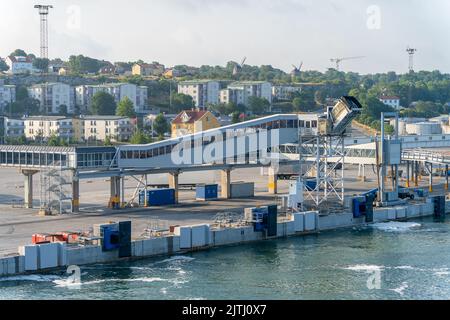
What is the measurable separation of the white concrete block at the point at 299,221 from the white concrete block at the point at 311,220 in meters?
0.32

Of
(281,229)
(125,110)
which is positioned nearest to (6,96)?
(125,110)

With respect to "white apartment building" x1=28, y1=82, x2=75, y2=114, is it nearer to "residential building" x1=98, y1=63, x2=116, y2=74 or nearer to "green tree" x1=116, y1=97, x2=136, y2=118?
"green tree" x1=116, y1=97, x2=136, y2=118

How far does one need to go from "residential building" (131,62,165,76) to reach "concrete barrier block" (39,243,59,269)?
466 feet

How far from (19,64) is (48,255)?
13897cm

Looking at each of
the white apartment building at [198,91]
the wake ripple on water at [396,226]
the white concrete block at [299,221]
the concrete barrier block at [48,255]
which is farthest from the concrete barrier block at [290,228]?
the white apartment building at [198,91]

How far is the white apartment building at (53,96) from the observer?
5069 inches

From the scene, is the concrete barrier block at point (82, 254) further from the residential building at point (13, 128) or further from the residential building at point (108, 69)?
the residential building at point (108, 69)

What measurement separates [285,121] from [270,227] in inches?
487

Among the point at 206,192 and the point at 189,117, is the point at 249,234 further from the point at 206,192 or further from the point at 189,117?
the point at 189,117

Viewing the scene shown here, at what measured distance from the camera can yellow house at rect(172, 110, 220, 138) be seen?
9538cm

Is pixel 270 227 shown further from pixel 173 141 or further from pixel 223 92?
pixel 223 92

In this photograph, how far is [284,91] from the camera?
6511 inches

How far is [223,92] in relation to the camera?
14788 centimetres
